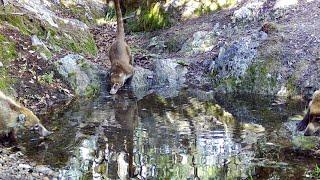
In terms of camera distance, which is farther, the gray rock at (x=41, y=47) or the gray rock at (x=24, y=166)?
the gray rock at (x=41, y=47)

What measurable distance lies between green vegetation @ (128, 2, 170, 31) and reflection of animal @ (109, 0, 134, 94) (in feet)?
17.5

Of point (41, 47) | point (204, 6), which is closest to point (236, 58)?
point (41, 47)

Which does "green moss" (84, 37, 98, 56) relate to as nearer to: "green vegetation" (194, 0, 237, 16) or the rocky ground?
the rocky ground

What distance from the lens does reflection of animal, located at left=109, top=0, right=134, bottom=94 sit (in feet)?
43.6

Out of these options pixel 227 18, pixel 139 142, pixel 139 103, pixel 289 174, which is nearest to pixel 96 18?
pixel 227 18

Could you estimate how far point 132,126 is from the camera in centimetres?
955

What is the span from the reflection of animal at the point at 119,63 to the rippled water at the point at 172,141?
4.15ft

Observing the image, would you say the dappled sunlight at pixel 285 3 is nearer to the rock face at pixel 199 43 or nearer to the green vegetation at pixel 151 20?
the rock face at pixel 199 43

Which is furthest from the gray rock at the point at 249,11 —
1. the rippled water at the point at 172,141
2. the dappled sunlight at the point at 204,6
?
the rippled water at the point at 172,141

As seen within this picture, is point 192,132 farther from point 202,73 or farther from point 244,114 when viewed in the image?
point 202,73

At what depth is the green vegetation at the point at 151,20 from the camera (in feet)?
64.5

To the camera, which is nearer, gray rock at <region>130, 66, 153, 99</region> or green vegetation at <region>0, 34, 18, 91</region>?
green vegetation at <region>0, 34, 18, 91</region>

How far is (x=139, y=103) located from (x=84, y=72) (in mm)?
2093

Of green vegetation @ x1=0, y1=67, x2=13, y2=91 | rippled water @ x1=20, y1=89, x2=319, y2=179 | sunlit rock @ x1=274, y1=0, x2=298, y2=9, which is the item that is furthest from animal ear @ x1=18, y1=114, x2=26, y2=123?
→ sunlit rock @ x1=274, y1=0, x2=298, y2=9
